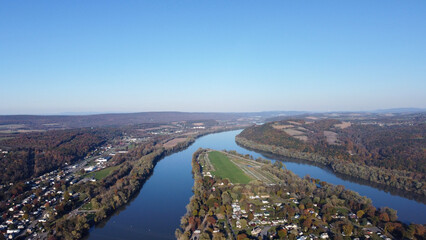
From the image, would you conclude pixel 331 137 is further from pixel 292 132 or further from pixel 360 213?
pixel 360 213

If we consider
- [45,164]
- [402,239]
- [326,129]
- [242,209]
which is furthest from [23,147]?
[326,129]

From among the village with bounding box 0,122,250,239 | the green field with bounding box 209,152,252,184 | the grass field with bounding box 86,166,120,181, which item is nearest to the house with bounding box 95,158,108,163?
the village with bounding box 0,122,250,239

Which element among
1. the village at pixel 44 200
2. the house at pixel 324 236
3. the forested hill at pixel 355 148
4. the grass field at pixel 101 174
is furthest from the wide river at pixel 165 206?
the house at pixel 324 236

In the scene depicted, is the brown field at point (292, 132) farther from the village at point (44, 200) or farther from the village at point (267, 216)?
the village at point (44, 200)

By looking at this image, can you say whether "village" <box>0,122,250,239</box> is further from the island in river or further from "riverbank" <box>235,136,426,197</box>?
"riverbank" <box>235,136,426,197</box>

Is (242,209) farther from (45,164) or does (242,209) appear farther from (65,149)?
(65,149)

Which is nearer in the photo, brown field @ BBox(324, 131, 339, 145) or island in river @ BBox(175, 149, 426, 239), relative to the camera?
island in river @ BBox(175, 149, 426, 239)
